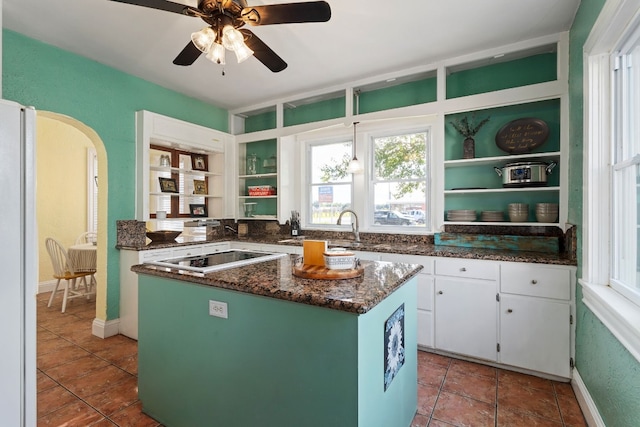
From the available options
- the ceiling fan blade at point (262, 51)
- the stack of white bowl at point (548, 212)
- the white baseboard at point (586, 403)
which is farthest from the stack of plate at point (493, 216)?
the ceiling fan blade at point (262, 51)

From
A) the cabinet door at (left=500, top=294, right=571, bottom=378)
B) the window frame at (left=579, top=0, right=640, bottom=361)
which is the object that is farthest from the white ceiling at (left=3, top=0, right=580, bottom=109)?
the cabinet door at (left=500, top=294, right=571, bottom=378)

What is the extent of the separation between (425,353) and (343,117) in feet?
8.64

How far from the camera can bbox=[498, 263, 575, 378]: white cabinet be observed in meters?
2.26

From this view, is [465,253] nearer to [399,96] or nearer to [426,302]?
[426,302]

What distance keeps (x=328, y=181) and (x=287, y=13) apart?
2.42 m

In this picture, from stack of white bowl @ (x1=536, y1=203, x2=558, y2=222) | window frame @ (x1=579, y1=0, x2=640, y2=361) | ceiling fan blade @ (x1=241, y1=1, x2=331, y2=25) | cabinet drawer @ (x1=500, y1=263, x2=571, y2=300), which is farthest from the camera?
stack of white bowl @ (x1=536, y1=203, x2=558, y2=222)

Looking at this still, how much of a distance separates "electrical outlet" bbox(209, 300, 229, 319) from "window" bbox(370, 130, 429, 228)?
7.92ft

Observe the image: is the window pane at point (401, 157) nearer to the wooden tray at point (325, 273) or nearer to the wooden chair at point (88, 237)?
the wooden tray at point (325, 273)

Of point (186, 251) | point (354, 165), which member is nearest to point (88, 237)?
point (186, 251)

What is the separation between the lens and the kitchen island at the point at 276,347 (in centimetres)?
124

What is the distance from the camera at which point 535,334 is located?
7.72 ft

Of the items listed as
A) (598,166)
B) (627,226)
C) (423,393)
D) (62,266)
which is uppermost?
(598,166)

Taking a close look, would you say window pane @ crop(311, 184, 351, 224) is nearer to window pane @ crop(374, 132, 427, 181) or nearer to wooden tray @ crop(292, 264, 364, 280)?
window pane @ crop(374, 132, 427, 181)

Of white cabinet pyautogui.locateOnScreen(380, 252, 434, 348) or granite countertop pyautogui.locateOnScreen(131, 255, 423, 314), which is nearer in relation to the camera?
granite countertop pyautogui.locateOnScreen(131, 255, 423, 314)
